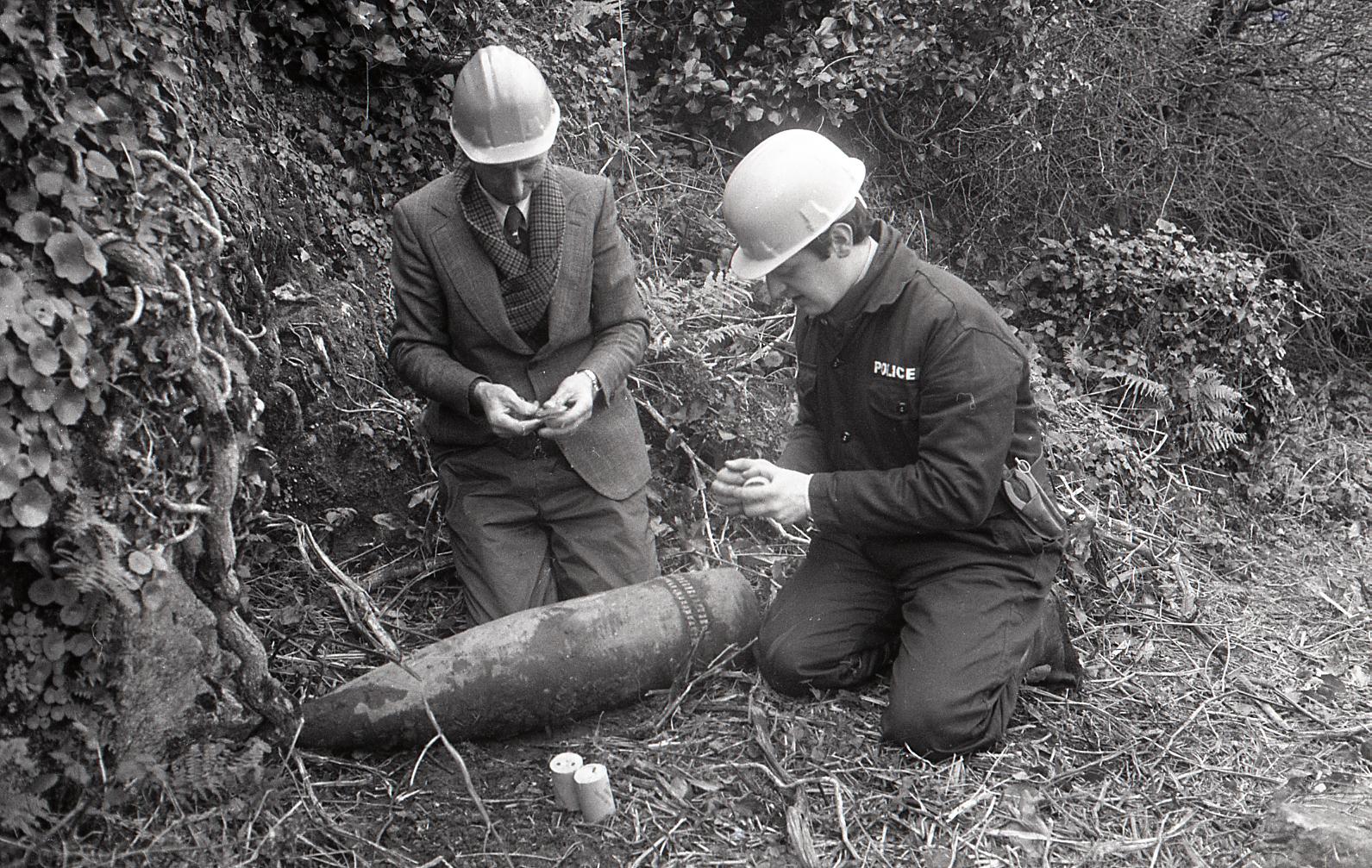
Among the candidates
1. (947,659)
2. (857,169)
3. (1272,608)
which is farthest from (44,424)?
(1272,608)

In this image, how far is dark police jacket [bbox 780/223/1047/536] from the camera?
9.46ft

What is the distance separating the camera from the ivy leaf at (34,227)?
204cm

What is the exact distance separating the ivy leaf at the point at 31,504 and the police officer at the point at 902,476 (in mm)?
1759

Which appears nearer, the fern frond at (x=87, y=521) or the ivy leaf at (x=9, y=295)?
the ivy leaf at (x=9, y=295)

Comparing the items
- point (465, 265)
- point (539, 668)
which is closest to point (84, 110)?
point (465, 265)

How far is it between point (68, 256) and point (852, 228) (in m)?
1.98

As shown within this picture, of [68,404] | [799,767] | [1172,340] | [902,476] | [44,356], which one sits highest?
[44,356]

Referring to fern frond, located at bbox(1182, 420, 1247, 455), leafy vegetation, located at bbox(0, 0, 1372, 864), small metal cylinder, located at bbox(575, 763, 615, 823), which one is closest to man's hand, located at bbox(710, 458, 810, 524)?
leafy vegetation, located at bbox(0, 0, 1372, 864)

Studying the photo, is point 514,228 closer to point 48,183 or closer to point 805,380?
point 805,380

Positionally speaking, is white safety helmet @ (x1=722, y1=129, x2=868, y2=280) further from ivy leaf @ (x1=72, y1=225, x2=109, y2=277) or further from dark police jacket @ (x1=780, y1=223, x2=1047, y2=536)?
ivy leaf @ (x1=72, y1=225, x2=109, y2=277)

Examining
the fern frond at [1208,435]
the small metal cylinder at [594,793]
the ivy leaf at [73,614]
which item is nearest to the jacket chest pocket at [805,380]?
the small metal cylinder at [594,793]

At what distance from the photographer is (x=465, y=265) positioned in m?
3.34

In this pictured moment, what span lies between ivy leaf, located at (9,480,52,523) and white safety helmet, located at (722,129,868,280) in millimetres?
1805

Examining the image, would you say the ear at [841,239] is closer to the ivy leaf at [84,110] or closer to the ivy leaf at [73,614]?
the ivy leaf at [84,110]
